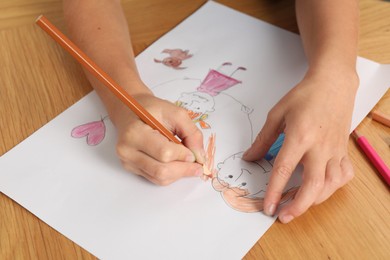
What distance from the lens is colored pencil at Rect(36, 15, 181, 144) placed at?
1.61ft

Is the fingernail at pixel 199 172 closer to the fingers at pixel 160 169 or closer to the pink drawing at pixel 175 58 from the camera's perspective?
the fingers at pixel 160 169

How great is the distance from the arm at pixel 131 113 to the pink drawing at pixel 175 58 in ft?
0.21

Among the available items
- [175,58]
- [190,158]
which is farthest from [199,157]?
[175,58]

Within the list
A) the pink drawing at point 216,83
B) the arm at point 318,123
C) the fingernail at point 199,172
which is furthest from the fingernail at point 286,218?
the pink drawing at point 216,83

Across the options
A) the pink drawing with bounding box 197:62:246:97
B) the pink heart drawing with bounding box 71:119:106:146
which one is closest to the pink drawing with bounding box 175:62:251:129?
the pink drawing with bounding box 197:62:246:97

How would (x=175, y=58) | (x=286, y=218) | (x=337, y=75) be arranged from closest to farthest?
(x=286, y=218) < (x=337, y=75) < (x=175, y=58)

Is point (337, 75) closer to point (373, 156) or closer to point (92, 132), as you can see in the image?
point (373, 156)

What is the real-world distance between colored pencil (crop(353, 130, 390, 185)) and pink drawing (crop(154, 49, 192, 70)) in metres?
0.27

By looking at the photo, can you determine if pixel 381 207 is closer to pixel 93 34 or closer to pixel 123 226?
pixel 123 226

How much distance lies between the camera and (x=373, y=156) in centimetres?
57

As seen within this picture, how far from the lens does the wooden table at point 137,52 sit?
0.50 meters

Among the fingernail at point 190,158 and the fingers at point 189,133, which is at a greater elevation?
the fingers at point 189,133

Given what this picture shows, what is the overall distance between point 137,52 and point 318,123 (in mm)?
312

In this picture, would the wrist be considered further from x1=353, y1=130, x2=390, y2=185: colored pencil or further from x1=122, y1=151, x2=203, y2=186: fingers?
x1=122, y1=151, x2=203, y2=186: fingers
